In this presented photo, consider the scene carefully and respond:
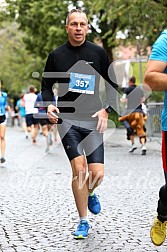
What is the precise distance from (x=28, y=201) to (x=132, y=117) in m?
8.82

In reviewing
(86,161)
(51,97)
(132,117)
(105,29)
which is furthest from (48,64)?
(105,29)

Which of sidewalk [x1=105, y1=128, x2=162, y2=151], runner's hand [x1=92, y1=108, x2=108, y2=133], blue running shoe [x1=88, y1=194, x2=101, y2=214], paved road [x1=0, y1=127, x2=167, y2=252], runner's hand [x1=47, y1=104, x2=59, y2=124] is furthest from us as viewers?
sidewalk [x1=105, y1=128, x2=162, y2=151]

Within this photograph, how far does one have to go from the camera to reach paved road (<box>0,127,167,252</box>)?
5648mm

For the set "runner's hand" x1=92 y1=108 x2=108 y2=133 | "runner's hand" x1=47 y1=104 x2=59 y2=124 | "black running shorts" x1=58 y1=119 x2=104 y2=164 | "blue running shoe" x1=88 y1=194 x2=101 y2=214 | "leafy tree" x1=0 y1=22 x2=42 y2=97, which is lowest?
"leafy tree" x1=0 y1=22 x2=42 y2=97

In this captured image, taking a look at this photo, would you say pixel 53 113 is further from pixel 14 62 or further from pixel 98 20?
pixel 14 62

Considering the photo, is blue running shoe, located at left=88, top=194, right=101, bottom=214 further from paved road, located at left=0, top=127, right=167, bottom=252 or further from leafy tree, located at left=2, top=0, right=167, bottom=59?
leafy tree, located at left=2, top=0, right=167, bottom=59

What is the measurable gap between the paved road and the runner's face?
1.74 meters

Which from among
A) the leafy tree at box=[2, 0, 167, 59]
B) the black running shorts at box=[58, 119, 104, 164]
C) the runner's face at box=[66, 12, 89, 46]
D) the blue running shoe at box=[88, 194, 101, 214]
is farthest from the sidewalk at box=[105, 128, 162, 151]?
the runner's face at box=[66, 12, 89, 46]

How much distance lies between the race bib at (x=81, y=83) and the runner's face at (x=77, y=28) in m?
0.29

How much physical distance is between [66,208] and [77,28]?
2461 mm

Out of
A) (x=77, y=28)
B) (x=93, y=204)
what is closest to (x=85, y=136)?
(x=93, y=204)

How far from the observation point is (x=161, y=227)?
512 cm

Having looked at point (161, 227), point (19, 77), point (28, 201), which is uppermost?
point (161, 227)

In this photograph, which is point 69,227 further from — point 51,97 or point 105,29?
point 105,29
